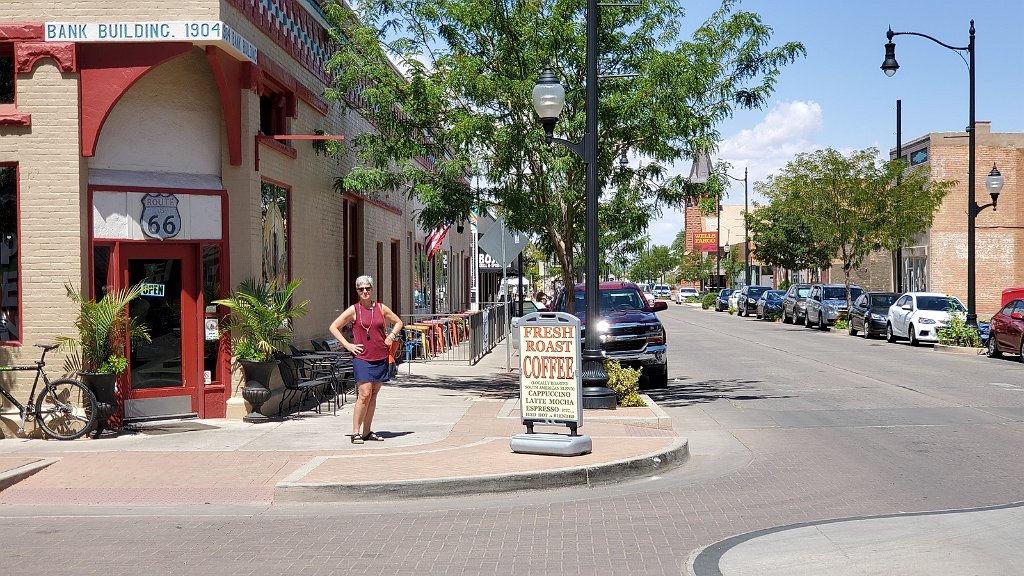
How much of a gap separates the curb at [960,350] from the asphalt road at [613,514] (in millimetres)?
14555

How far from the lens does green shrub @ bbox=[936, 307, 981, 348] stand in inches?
1165

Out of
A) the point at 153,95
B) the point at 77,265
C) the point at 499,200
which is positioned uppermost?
the point at 153,95

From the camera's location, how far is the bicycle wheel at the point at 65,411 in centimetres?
1198

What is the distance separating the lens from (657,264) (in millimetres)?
143000

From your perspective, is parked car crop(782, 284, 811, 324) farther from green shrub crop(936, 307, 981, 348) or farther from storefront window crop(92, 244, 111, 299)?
storefront window crop(92, 244, 111, 299)

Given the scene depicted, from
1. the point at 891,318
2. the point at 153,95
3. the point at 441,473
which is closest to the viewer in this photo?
the point at 441,473

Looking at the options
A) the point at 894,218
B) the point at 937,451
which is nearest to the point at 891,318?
the point at 894,218

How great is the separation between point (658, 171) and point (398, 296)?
34.0 feet

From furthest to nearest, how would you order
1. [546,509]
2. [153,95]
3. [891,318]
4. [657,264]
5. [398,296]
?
[657,264], [891,318], [398,296], [153,95], [546,509]

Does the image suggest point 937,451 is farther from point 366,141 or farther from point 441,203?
point 366,141

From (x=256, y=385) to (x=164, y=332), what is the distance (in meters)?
1.33

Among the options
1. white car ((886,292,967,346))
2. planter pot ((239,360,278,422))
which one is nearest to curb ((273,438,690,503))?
planter pot ((239,360,278,422))

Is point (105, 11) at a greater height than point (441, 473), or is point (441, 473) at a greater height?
point (105, 11)

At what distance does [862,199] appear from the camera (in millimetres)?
40812
